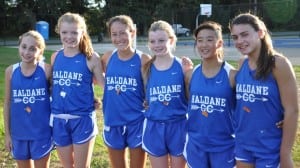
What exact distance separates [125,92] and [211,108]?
37.4 inches

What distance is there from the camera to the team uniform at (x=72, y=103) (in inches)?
180

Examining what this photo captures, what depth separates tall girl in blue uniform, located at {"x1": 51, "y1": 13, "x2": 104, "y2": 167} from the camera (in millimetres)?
4562

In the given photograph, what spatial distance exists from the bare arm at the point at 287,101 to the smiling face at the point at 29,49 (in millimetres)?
2238

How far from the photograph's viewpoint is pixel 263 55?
3619 mm

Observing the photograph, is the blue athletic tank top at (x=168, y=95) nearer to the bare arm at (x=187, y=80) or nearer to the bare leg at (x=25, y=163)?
the bare arm at (x=187, y=80)

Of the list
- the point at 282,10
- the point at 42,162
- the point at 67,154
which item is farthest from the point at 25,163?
the point at 282,10

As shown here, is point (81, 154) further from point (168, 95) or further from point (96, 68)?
point (168, 95)

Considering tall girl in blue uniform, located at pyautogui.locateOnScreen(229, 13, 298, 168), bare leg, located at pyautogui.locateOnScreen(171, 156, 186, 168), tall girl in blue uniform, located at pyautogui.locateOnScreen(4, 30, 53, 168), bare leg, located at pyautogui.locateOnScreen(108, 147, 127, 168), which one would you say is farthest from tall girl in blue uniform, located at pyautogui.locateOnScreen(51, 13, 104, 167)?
tall girl in blue uniform, located at pyautogui.locateOnScreen(229, 13, 298, 168)

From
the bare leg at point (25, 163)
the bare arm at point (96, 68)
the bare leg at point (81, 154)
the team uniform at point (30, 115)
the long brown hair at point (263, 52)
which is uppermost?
the long brown hair at point (263, 52)

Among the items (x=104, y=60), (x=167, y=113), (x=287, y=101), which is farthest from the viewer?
(x=104, y=60)

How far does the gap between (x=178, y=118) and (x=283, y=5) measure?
40345mm

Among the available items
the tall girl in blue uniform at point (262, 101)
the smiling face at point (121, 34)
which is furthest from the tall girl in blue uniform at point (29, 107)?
the tall girl in blue uniform at point (262, 101)

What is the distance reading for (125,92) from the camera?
457cm

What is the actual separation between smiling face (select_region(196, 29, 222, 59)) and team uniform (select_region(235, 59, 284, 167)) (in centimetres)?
40
